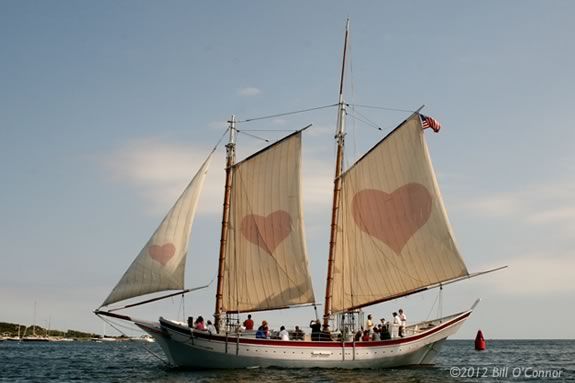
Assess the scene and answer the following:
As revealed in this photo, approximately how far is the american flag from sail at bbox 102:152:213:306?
1653cm

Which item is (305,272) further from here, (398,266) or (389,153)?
(389,153)

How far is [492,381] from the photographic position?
43.6 metres

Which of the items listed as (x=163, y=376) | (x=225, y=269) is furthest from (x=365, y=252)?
(x=163, y=376)

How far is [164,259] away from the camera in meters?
44.9

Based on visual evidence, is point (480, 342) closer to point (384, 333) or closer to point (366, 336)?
point (384, 333)

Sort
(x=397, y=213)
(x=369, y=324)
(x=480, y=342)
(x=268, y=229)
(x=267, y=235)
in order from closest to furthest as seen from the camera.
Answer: (x=369, y=324) < (x=267, y=235) < (x=268, y=229) < (x=397, y=213) < (x=480, y=342)

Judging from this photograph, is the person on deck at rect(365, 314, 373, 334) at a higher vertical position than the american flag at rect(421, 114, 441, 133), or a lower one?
lower

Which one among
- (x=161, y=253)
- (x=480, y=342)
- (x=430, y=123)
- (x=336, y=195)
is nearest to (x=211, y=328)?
(x=161, y=253)

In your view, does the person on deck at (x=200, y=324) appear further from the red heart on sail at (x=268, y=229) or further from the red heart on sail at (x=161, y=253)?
the red heart on sail at (x=268, y=229)

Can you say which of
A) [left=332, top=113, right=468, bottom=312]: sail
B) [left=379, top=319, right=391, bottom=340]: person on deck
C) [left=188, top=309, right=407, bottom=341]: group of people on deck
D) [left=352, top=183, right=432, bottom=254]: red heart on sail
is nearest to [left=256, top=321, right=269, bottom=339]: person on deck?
[left=188, top=309, right=407, bottom=341]: group of people on deck

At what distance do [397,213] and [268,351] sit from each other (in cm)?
1307

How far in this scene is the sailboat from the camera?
46688 mm

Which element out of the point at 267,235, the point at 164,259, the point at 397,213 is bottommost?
the point at 164,259

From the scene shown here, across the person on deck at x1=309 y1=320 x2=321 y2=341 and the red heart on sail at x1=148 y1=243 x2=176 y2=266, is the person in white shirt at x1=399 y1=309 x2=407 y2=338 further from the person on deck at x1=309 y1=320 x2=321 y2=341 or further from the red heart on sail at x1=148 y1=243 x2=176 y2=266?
the red heart on sail at x1=148 y1=243 x2=176 y2=266
